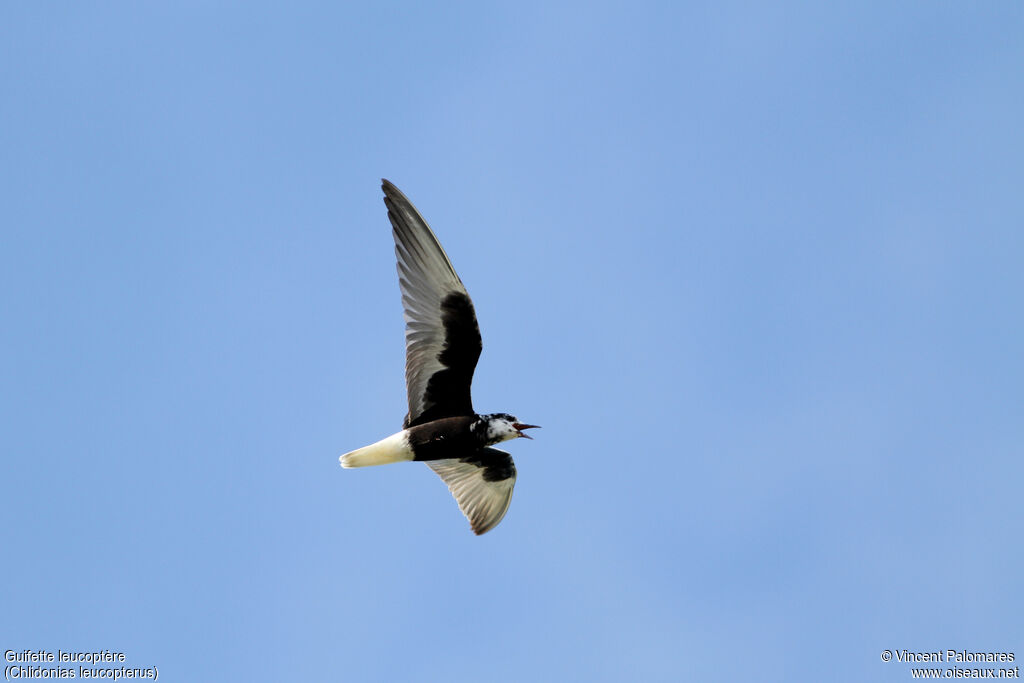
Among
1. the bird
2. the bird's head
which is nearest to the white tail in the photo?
the bird

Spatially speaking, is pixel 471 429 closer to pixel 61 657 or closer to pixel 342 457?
pixel 342 457

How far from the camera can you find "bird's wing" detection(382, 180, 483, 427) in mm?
16469

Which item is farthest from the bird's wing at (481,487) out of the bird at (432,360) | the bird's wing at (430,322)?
the bird's wing at (430,322)

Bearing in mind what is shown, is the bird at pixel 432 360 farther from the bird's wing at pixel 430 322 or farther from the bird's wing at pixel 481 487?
the bird's wing at pixel 481 487

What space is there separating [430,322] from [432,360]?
1.86 feet

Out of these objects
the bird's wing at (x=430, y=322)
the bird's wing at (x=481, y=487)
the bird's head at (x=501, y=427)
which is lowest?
the bird's wing at (x=481, y=487)

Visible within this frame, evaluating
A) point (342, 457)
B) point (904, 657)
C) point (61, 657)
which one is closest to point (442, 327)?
point (342, 457)

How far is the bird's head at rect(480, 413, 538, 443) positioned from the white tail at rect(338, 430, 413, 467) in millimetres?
1150

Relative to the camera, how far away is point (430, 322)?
55.2 ft

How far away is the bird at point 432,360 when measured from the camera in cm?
1653

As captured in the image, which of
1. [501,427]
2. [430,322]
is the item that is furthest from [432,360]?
[501,427]

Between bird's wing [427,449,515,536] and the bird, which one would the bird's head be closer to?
the bird

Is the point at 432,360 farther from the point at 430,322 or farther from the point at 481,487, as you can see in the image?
the point at 481,487

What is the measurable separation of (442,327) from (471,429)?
151cm
